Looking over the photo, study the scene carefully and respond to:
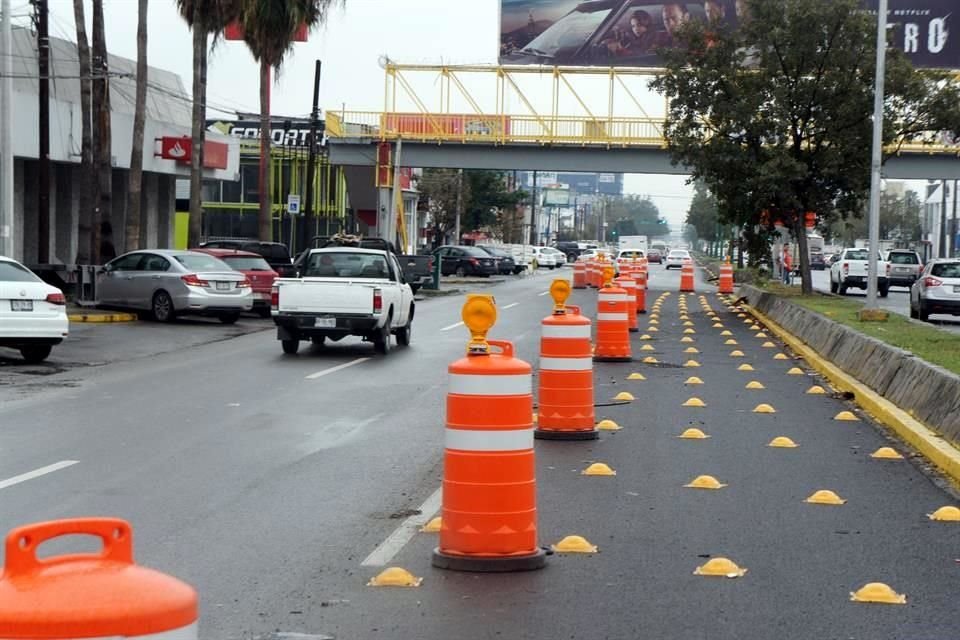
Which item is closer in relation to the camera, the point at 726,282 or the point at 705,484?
the point at 705,484

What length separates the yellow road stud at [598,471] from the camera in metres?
10.9

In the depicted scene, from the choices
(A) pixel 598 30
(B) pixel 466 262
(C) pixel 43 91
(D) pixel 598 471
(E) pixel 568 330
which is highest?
(A) pixel 598 30

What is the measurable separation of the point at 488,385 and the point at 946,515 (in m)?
3.62

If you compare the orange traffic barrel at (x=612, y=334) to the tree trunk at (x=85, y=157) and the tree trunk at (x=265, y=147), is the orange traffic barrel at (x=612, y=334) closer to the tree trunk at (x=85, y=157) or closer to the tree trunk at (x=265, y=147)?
the tree trunk at (x=85, y=157)

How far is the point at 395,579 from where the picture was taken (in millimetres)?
7223

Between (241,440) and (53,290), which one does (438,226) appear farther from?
(241,440)

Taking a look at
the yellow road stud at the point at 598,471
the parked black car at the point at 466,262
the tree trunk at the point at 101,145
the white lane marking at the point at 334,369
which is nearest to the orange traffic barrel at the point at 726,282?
the parked black car at the point at 466,262

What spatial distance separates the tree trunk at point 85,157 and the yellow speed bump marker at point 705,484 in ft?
83.3

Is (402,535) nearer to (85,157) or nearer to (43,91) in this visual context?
(43,91)

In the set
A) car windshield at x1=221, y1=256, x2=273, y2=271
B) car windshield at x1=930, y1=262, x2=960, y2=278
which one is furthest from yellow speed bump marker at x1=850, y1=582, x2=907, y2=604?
car windshield at x1=930, y1=262, x2=960, y2=278

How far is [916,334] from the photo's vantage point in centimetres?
2055

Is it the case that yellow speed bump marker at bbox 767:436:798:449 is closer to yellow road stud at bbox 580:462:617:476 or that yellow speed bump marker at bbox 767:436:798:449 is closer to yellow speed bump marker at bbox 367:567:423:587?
yellow road stud at bbox 580:462:617:476

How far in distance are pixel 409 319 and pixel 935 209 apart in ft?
324

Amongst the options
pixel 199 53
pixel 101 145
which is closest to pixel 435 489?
pixel 101 145
